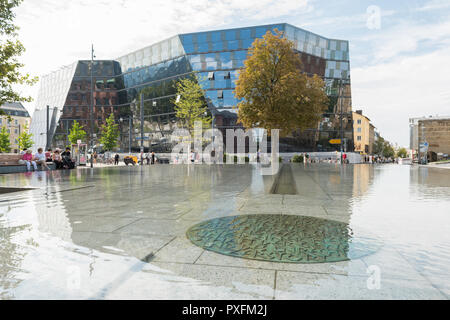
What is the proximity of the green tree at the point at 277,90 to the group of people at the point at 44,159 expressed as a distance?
13.7m

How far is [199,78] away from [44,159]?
32628 mm

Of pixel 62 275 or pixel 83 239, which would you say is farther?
pixel 83 239

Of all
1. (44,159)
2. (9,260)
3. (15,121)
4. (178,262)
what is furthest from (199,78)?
(15,121)

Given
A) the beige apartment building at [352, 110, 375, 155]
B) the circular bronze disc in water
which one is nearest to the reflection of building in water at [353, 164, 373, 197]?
the circular bronze disc in water

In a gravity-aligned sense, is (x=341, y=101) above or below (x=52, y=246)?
above

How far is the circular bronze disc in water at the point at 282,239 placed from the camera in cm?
352

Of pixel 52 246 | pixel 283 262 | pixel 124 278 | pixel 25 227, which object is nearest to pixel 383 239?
pixel 283 262

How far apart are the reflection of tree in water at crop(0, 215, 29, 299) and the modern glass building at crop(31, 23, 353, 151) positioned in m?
39.1

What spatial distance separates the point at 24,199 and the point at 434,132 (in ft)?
292

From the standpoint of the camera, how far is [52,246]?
384 centimetres

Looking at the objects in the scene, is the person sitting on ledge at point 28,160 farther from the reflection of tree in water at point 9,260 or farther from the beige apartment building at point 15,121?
the beige apartment building at point 15,121

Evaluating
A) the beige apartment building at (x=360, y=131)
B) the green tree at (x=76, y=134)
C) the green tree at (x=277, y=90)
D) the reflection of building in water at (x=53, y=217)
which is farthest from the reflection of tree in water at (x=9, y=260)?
the beige apartment building at (x=360, y=131)

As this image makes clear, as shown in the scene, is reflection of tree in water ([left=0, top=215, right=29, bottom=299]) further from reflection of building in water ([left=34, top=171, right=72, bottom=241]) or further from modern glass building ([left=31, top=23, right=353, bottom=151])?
modern glass building ([left=31, top=23, right=353, bottom=151])
